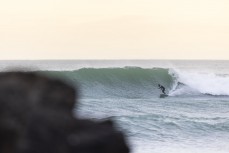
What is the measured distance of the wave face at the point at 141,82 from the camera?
2484 cm

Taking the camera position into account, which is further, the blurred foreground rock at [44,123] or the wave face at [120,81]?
the wave face at [120,81]

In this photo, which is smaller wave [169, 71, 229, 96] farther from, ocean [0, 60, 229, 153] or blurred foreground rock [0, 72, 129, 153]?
blurred foreground rock [0, 72, 129, 153]

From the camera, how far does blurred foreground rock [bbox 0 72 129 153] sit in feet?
9.00

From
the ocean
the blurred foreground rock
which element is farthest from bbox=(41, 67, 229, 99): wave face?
the blurred foreground rock

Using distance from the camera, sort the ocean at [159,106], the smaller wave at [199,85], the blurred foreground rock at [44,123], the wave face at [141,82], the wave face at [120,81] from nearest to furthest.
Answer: the blurred foreground rock at [44,123] < the ocean at [159,106] < the wave face at [120,81] < the wave face at [141,82] < the smaller wave at [199,85]

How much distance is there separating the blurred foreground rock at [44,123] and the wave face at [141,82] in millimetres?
19351

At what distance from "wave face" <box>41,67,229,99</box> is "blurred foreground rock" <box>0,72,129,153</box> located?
63.5 feet

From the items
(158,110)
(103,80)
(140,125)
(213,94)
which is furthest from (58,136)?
(103,80)

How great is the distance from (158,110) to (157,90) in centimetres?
793

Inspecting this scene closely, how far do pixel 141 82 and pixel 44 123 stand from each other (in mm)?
25714

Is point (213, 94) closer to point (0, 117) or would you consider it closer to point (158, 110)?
point (158, 110)

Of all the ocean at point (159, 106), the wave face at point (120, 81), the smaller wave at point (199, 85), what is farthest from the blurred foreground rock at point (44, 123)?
the smaller wave at point (199, 85)

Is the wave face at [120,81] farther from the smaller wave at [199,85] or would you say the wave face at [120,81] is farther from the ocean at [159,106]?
the smaller wave at [199,85]

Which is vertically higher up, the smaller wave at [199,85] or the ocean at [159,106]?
the smaller wave at [199,85]
